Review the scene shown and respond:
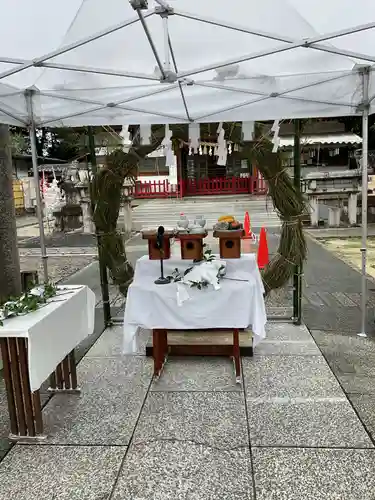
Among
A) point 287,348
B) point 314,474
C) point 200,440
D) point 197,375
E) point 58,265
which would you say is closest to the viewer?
point 314,474

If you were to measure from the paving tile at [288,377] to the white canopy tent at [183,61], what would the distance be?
1.74 meters

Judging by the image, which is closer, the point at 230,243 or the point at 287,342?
the point at 230,243

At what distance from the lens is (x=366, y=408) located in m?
3.05

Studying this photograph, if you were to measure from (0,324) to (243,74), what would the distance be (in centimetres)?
276

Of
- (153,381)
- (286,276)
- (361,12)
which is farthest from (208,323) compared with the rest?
(361,12)

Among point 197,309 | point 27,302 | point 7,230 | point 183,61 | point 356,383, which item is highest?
point 183,61

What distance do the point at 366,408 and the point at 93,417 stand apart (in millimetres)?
1942

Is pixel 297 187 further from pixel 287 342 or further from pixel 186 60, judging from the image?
pixel 186 60

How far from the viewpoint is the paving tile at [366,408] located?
2844 mm

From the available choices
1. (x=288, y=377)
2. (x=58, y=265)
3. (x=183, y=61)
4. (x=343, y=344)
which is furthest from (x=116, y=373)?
(x=58, y=265)

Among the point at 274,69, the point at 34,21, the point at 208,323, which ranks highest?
the point at 34,21

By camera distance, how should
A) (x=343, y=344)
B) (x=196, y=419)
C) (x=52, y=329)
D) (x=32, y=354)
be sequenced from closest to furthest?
1. (x=32, y=354)
2. (x=52, y=329)
3. (x=196, y=419)
4. (x=343, y=344)

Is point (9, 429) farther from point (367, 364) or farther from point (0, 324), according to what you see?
point (367, 364)

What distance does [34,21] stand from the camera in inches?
118
